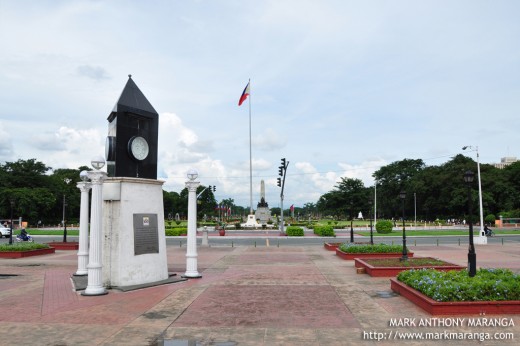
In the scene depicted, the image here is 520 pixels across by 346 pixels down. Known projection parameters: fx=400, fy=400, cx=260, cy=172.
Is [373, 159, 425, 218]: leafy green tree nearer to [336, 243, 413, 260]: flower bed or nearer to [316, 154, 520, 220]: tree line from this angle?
[316, 154, 520, 220]: tree line

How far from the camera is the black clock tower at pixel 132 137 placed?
13.8 meters

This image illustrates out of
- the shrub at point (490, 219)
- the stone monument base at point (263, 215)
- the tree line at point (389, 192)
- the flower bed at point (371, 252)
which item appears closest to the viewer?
the flower bed at point (371, 252)

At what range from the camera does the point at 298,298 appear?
1178cm

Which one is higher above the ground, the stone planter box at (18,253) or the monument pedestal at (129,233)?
the monument pedestal at (129,233)

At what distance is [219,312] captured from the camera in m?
10.1

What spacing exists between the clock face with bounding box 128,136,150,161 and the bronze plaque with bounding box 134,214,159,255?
7.03 ft

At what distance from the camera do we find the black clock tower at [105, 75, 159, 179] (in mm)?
13836

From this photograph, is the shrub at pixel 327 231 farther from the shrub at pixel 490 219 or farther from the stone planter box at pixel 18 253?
the shrub at pixel 490 219

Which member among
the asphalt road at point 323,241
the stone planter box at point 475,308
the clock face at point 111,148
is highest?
the clock face at point 111,148

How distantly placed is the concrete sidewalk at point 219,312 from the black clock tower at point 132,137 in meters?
4.17

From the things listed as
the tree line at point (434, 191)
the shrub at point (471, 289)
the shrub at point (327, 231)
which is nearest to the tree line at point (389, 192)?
the tree line at point (434, 191)

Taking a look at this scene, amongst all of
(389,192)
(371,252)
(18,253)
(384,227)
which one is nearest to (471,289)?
(371,252)

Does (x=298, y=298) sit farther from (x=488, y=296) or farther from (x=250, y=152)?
(x=250, y=152)

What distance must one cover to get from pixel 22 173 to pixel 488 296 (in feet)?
320
